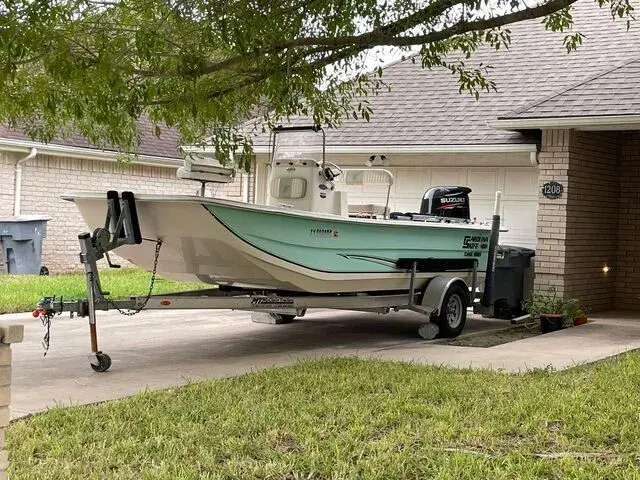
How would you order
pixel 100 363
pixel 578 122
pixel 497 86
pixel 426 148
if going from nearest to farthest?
pixel 100 363, pixel 578 122, pixel 426 148, pixel 497 86

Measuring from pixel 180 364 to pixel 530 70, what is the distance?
32.1 ft

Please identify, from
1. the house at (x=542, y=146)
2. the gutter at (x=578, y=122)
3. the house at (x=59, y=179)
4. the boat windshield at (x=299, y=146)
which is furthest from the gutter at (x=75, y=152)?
the gutter at (x=578, y=122)

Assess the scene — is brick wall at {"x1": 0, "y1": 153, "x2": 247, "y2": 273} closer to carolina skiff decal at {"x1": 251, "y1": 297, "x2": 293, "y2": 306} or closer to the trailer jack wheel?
carolina skiff decal at {"x1": 251, "y1": 297, "x2": 293, "y2": 306}

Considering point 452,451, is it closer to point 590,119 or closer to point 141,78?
point 141,78

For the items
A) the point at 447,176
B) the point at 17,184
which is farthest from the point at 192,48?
the point at 17,184

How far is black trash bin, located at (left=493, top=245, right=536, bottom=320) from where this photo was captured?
13359mm

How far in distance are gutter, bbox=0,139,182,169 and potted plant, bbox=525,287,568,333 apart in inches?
340

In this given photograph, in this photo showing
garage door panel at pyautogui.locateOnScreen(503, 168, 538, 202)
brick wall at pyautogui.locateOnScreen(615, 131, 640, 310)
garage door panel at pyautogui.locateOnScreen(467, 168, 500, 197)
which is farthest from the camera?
brick wall at pyautogui.locateOnScreen(615, 131, 640, 310)

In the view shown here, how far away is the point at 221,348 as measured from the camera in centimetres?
1074

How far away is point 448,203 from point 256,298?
4345mm

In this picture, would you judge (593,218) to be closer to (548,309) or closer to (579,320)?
(579,320)

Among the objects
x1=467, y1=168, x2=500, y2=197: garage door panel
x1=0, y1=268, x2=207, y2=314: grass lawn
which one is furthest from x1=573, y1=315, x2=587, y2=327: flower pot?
x1=0, y1=268, x2=207, y2=314: grass lawn

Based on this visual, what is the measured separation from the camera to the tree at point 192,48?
7160 millimetres

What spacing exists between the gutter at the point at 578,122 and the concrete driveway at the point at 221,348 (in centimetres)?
284
